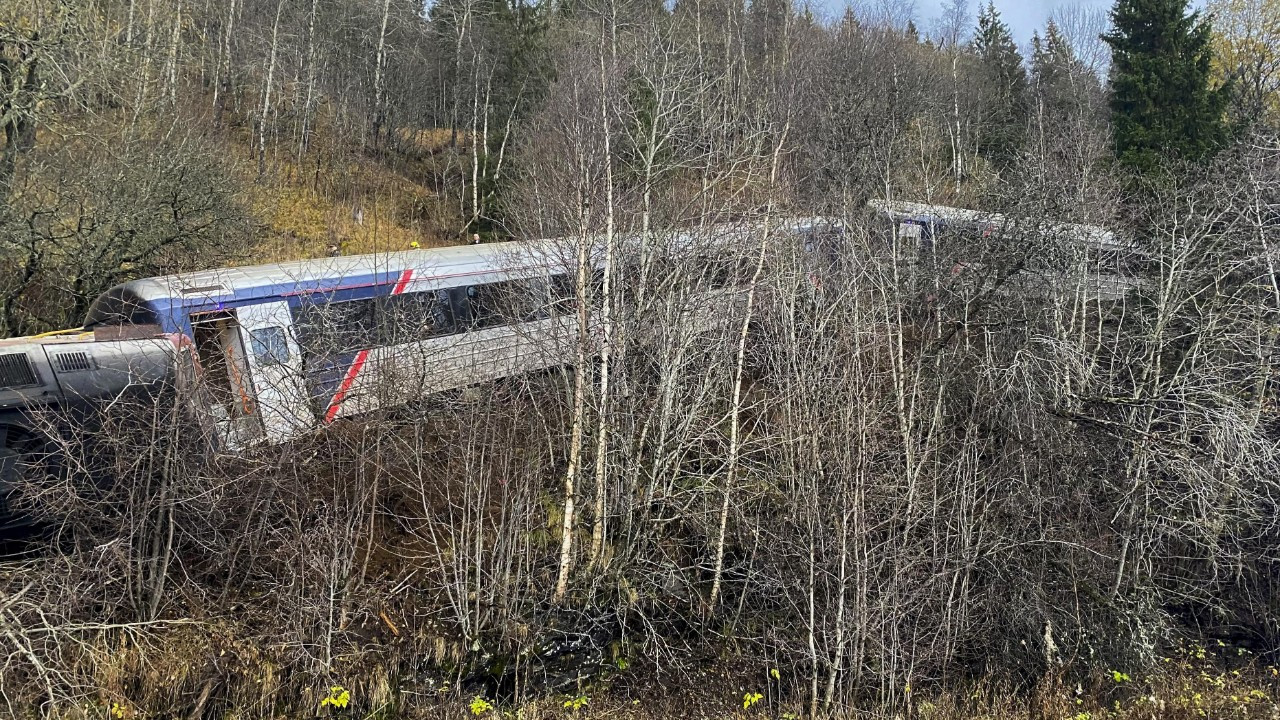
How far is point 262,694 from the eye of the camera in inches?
309

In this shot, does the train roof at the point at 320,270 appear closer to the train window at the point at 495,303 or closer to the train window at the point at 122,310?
the train window at the point at 122,310

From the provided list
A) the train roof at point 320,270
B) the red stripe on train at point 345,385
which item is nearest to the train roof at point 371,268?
the train roof at point 320,270

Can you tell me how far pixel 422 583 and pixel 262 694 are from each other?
6.43ft

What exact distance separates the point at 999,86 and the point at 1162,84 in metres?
12.7

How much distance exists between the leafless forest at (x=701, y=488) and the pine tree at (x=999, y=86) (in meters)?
16.0

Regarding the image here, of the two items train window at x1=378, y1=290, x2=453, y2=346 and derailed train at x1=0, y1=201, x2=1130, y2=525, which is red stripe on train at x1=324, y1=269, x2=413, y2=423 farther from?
train window at x1=378, y1=290, x2=453, y2=346

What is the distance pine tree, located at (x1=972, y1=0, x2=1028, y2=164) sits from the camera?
28.5m

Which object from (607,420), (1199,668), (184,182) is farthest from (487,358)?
(1199,668)

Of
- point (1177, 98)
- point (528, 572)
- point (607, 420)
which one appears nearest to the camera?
point (528, 572)

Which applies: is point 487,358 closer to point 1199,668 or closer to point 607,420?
point 607,420

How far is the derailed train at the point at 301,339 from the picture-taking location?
812cm

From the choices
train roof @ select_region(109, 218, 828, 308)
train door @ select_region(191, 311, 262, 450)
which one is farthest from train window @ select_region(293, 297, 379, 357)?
train door @ select_region(191, 311, 262, 450)

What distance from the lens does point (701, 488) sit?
9539 mm

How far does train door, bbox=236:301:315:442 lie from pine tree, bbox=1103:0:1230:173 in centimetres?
1920
